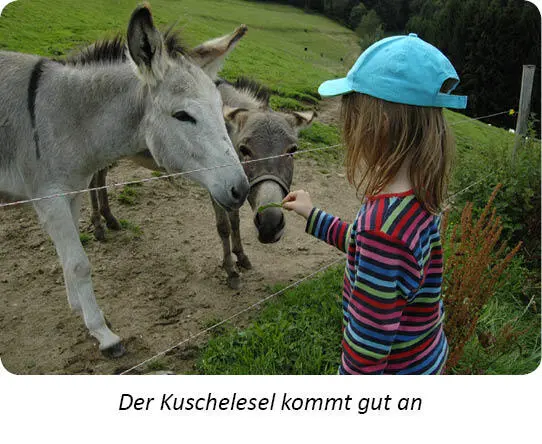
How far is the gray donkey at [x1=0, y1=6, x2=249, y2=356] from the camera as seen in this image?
218cm

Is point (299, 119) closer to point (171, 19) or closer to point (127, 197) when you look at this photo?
point (171, 19)

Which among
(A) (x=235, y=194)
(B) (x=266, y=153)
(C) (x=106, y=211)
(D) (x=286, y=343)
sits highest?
(B) (x=266, y=153)

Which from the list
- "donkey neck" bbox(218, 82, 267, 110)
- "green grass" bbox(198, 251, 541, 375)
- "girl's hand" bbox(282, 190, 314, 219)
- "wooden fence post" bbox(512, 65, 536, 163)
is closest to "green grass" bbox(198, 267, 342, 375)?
"green grass" bbox(198, 251, 541, 375)

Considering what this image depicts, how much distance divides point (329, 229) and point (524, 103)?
12.7ft

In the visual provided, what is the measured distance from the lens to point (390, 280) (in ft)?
3.91

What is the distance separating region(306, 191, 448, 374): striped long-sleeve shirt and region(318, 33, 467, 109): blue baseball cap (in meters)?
0.31

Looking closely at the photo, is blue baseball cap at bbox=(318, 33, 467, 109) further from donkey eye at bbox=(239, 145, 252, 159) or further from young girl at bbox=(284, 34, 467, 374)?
donkey eye at bbox=(239, 145, 252, 159)

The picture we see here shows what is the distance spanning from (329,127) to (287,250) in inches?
144

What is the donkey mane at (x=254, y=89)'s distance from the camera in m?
3.41

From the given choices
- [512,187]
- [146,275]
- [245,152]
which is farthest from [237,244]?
[512,187]

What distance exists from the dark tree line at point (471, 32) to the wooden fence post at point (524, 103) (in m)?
0.13

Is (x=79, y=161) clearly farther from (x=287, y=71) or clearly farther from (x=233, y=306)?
(x=287, y=71)

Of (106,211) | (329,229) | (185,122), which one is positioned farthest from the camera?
(106,211)

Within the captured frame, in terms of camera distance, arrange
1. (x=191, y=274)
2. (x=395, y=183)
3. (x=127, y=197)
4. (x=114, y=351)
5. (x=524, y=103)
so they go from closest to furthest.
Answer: (x=395, y=183)
(x=114, y=351)
(x=191, y=274)
(x=524, y=103)
(x=127, y=197)
